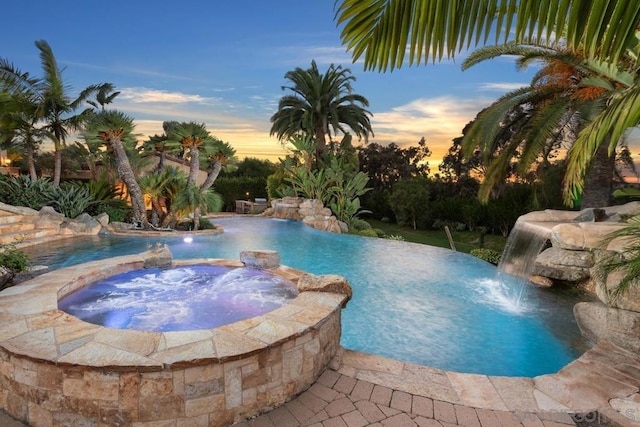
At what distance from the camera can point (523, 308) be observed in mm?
6582

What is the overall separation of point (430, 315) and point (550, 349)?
1.79 metres

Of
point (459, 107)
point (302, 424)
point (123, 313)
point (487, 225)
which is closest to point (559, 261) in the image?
point (302, 424)

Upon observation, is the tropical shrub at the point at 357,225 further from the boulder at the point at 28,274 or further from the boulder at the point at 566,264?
the boulder at the point at 28,274

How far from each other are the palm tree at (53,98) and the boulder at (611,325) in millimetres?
17388

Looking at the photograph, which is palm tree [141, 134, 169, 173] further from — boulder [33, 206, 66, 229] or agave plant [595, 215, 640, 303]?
agave plant [595, 215, 640, 303]

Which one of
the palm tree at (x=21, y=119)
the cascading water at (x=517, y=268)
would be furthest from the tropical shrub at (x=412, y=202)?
the palm tree at (x=21, y=119)

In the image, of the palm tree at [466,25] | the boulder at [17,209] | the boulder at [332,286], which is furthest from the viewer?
the boulder at [17,209]

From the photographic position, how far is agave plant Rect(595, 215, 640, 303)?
12.5 feet

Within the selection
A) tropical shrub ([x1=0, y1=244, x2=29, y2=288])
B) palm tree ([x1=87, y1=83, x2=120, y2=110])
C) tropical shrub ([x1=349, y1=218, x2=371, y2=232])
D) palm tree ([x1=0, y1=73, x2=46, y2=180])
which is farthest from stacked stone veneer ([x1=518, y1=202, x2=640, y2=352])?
palm tree ([x1=0, y1=73, x2=46, y2=180])

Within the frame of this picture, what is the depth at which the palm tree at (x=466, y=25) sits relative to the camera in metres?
0.92

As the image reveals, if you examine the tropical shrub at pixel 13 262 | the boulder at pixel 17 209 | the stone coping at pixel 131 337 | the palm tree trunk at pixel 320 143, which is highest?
the palm tree trunk at pixel 320 143

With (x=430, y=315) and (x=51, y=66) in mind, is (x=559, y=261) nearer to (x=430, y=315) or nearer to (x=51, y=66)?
(x=430, y=315)

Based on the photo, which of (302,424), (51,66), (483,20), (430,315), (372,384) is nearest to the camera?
(483,20)

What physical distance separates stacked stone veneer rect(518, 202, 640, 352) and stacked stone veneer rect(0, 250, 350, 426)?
3849mm
